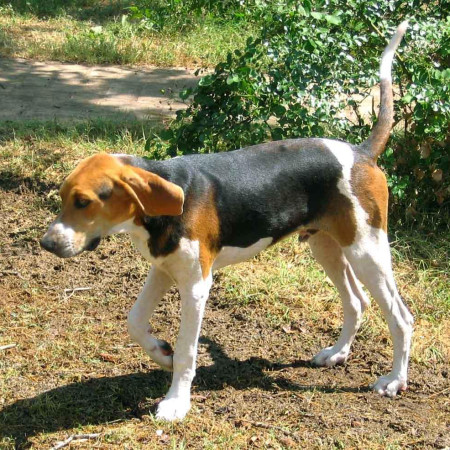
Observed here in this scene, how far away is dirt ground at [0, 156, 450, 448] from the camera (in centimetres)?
464

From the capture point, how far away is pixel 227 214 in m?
4.66

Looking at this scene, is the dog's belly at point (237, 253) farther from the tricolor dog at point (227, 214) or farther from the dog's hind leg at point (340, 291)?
the dog's hind leg at point (340, 291)

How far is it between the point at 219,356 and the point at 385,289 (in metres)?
1.25

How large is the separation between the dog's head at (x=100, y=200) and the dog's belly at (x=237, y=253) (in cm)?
59

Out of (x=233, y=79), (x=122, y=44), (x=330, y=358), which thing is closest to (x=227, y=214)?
(x=330, y=358)

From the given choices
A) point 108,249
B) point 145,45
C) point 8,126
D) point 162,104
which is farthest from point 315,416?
point 145,45

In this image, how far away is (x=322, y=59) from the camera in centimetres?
644

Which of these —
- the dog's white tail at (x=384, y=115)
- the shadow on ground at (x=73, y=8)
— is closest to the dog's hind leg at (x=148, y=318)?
the dog's white tail at (x=384, y=115)

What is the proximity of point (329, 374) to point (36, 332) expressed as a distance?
201cm

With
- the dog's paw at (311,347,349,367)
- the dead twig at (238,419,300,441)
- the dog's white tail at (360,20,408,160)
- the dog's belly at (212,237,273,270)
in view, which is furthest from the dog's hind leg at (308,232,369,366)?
the dead twig at (238,419,300,441)

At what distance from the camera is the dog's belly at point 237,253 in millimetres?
4793

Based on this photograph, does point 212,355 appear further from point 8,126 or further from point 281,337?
point 8,126

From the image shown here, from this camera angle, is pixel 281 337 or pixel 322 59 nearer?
pixel 281 337

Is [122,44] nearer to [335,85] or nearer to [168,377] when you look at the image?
[335,85]
